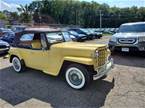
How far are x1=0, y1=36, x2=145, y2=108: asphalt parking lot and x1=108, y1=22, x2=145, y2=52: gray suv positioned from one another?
6.34 feet

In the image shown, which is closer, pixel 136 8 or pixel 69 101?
pixel 69 101

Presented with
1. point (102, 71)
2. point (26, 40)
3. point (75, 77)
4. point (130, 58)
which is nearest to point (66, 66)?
point (75, 77)

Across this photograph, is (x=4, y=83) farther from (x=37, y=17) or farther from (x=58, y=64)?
(x=37, y=17)

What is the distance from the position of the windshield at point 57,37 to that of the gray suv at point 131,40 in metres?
3.37

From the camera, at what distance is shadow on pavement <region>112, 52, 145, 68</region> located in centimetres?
701

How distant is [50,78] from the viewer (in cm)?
552

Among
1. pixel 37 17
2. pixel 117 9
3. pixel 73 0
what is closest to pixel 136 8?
pixel 117 9

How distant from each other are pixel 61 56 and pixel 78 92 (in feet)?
3.63

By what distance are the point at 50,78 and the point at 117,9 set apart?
231 ft

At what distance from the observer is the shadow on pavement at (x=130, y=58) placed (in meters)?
7.01

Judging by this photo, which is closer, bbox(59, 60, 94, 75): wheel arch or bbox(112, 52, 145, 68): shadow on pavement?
bbox(59, 60, 94, 75): wheel arch

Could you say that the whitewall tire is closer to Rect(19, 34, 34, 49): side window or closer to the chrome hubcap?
Rect(19, 34, 34, 49): side window

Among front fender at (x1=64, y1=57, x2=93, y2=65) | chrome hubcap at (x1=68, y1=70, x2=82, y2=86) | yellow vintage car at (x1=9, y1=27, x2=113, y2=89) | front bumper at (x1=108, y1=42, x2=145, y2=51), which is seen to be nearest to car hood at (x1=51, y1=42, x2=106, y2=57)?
yellow vintage car at (x1=9, y1=27, x2=113, y2=89)

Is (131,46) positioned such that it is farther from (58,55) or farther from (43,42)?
(43,42)
